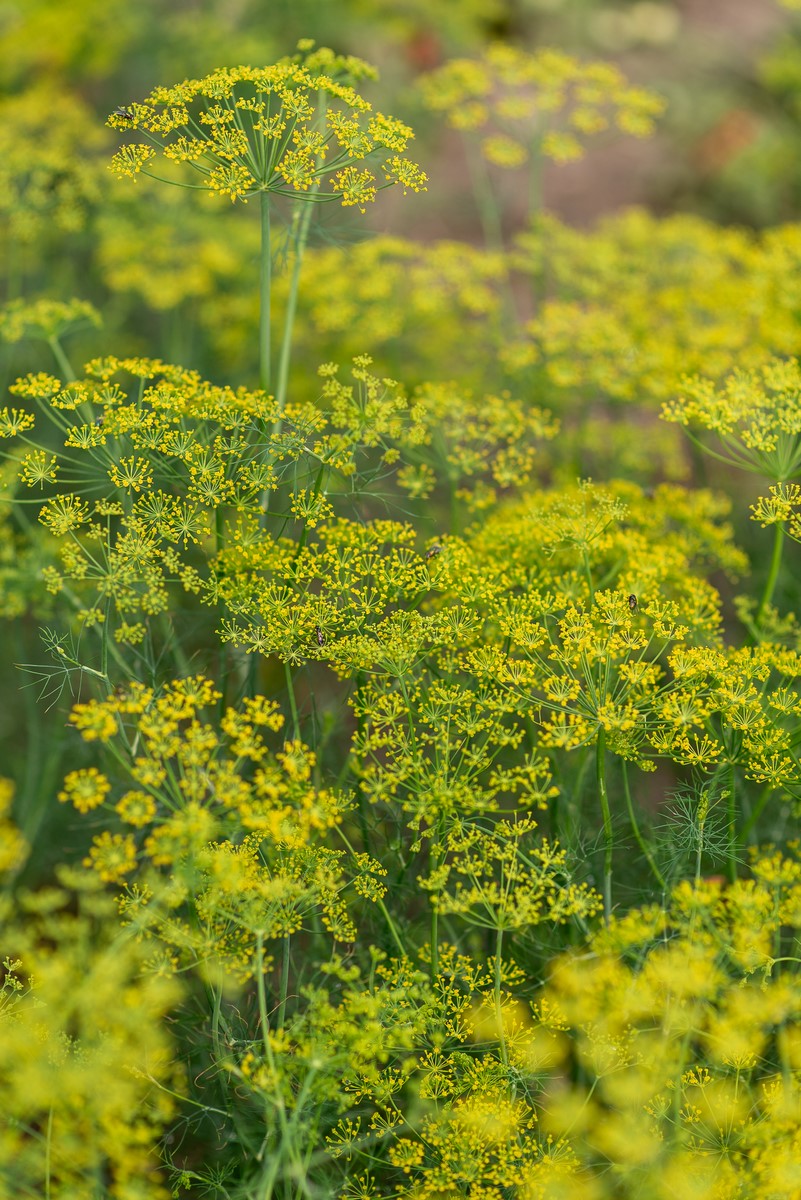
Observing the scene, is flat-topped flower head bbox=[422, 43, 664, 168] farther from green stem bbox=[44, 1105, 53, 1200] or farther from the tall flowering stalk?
green stem bbox=[44, 1105, 53, 1200]

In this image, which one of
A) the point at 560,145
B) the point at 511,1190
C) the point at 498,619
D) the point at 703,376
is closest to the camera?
the point at 511,1190

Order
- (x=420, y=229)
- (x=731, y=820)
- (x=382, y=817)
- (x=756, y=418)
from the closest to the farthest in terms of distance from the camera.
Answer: (x=731, y=820)
(x=382, y=817)
(x=756, y=418)
(x=420, y=229)

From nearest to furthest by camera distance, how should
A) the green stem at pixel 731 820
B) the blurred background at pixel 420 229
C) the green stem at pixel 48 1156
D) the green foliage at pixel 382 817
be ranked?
the green stem at pixel 48 1156, the green foliage at pixel 382 817, the green stem at pixel 731 820, the blurred background at pixel 420 229

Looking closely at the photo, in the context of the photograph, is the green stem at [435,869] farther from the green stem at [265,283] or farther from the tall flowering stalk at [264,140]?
the green stem at [265,283]

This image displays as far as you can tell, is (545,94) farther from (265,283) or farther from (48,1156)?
(48,1156)

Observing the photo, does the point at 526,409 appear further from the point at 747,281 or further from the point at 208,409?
the point at 208,409

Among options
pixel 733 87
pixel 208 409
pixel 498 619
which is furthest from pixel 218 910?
pixel 733 87

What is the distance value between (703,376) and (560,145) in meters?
1.21

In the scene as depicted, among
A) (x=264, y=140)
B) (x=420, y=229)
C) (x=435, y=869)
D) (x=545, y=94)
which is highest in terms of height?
A: (x=545, y=94)

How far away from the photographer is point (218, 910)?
210 centimetres

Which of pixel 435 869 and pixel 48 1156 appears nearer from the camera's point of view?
pixel 48 1156

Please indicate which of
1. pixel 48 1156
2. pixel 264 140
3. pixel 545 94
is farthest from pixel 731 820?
pixel 545 94

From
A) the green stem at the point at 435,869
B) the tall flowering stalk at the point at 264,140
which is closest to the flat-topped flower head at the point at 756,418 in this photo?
the tall flowering stalk at the point at 264,140

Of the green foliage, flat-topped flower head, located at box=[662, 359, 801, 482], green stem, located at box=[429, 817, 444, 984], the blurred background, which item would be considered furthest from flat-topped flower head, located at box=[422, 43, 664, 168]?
green stem, located at box=[429, 817, 444, 984]
